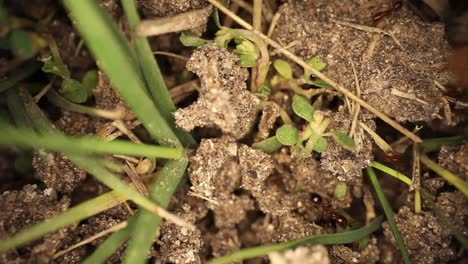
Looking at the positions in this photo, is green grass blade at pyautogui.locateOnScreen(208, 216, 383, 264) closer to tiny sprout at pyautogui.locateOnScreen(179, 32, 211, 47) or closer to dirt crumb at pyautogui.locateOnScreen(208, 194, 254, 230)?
dirt crumb at pyautogui.locateOnScreen(208, 194, 254, 230)

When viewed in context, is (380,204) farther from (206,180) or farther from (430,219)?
(206,180)

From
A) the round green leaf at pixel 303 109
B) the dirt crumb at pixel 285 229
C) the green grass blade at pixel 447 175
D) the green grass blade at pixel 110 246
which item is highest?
the round green leaf at pixel 303 109

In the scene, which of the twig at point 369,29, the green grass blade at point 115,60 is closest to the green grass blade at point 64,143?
the green grass blade at point 115,60

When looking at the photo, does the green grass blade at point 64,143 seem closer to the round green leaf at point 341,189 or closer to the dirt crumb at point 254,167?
the dirt crumb at point 254,167

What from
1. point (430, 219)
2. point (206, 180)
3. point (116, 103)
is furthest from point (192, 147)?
point (430, 219)

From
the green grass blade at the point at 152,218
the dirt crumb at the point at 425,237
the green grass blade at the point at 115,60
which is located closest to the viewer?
the green grass blade at the point at 115,60
